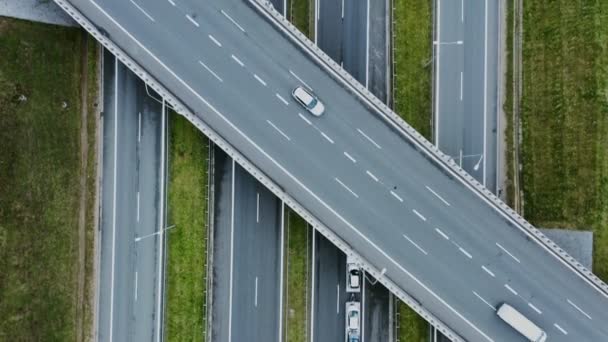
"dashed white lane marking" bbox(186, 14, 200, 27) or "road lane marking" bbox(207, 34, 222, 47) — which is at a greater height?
"dashed white lane marking" bbox(186, 14, 200, 27)

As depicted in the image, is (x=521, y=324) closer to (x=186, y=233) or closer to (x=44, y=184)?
(x=186, y=233)

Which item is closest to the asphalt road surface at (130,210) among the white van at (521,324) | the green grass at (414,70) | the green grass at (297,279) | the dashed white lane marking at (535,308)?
the green grass at (297,279)

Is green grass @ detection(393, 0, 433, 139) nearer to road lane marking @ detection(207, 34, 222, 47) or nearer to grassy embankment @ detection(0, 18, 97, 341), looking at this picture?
road lane marking @ detection(207, 34, 222, 47)

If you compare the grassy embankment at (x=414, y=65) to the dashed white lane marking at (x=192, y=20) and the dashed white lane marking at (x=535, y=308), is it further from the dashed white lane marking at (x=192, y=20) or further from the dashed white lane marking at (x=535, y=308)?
the dashed white lane marking at (x=192, y=20)

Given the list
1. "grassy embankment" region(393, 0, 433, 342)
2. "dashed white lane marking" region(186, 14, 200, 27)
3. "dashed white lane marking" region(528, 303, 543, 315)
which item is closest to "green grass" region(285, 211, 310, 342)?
"grassy embankment" region(393, 0, 433, 342)

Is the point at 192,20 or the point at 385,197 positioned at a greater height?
the point at 192,20

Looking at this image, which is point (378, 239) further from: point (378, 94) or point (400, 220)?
point (378, 94)

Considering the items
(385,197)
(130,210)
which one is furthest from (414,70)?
(130,210)
